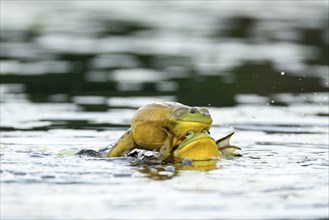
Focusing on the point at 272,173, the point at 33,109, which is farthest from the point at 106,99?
the point at 272,173

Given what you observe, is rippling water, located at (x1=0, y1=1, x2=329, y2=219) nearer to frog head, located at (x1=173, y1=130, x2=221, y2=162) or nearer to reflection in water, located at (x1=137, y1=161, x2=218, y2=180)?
reflection in water, located at (x1=137, y1=161, x2=218, y2=180)

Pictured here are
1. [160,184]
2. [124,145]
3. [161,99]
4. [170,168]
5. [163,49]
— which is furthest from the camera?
[163,49]

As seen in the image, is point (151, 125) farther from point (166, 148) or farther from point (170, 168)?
point (170, 168)

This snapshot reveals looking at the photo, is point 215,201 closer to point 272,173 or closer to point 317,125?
point 272,173

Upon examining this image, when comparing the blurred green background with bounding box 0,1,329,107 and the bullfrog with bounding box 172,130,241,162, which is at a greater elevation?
the blurred green background with bounding box 0,1,329,107

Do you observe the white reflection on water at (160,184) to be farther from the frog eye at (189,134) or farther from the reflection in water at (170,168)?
the frog eye at (189,134)

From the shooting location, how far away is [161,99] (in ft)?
41.2

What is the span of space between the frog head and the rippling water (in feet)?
0.47

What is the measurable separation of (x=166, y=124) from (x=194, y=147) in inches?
10.0

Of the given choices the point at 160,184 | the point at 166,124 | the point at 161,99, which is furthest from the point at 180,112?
the point at 161,99

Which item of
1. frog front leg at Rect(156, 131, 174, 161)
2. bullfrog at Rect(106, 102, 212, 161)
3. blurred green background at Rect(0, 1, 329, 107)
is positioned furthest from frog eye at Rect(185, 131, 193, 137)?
blurred green background at Rect(0, 1, 329, 107)

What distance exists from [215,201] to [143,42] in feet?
38.5

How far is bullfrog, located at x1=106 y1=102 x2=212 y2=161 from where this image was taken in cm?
811

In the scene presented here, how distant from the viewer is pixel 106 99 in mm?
12695
